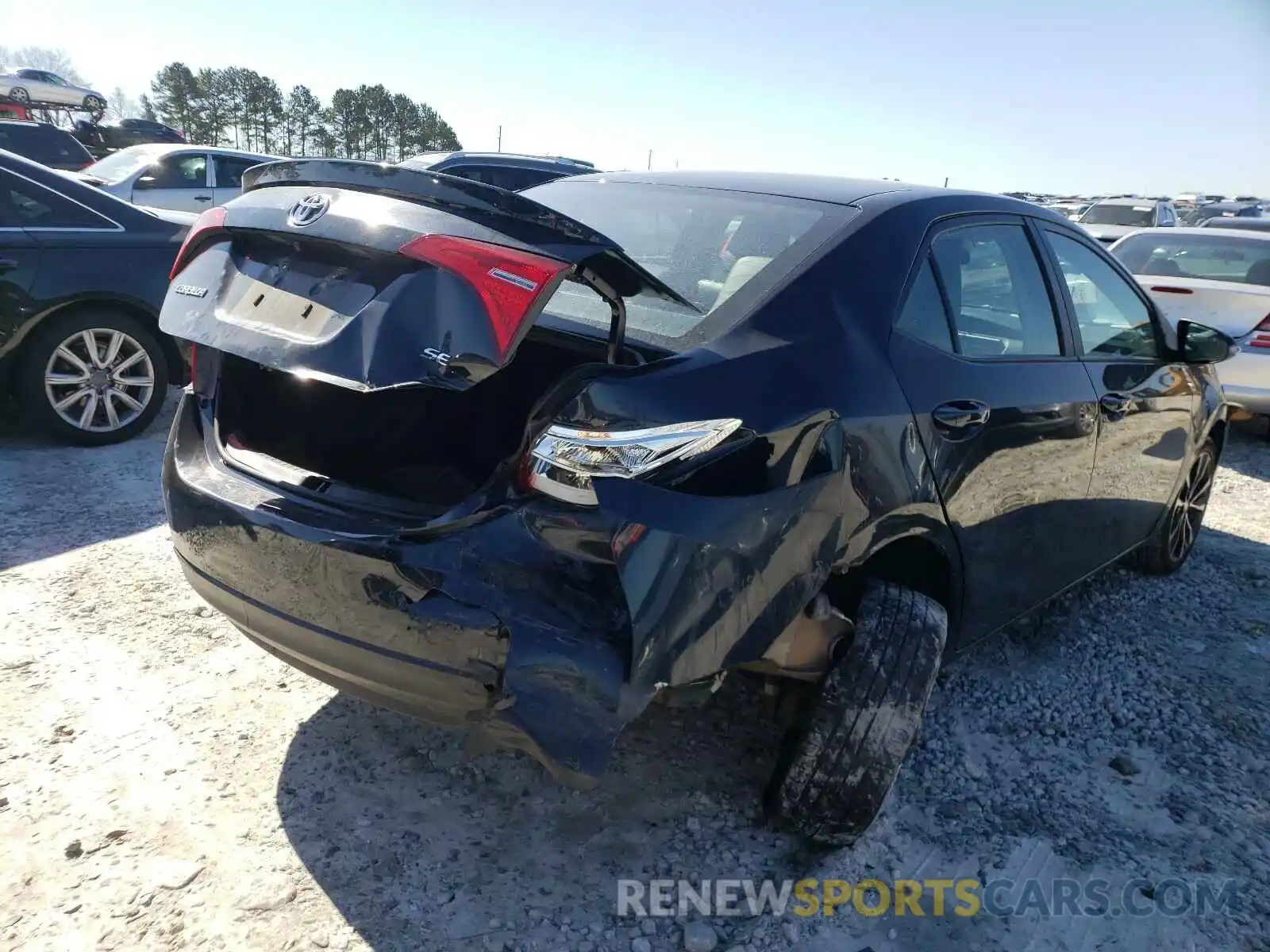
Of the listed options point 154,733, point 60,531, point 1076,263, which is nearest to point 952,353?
point 1076,263

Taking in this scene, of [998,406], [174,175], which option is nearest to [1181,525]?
[998,406]

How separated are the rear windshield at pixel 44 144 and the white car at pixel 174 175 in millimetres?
1932

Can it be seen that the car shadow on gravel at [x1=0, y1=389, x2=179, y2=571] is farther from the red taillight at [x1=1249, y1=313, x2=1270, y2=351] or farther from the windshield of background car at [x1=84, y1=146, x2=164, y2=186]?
the red taillight at [x1=1249, y1=313, x2=1270, y2=351]

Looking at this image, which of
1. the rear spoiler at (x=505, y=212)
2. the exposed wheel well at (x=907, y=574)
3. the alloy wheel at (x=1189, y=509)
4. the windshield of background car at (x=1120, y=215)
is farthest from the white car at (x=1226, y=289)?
the windshield of background car at (x=1120, y=215)

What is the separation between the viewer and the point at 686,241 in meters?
2.58

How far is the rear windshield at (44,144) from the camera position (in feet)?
41.9

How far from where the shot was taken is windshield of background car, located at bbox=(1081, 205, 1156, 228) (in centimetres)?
1526

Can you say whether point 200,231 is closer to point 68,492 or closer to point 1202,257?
point 68,492

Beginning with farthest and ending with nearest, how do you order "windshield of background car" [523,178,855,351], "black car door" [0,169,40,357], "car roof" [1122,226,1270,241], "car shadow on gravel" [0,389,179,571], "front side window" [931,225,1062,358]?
"car roof" [1122,226,1270,241], "black car door" [0,169,40,357], "car shadow on gravel" [0,389,179,571], "front side window" [931,225,1062,358], "windshield of background car" [523,178,855,351]

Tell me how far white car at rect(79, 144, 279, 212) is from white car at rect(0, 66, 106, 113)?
1776 centimetres

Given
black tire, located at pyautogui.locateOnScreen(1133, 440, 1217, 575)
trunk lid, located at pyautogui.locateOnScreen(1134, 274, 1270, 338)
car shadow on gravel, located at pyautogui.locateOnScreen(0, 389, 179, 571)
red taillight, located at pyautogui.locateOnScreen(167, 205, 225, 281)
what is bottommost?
car shadow on gravel, located at pyautogui.locateOnScreen(0, 389, 179, 571)

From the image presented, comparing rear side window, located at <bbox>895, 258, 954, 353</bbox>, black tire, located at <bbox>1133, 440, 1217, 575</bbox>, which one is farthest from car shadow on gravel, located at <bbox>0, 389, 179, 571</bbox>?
black tire, located at <bbox>1133, 440, 1217, 575</bbox>

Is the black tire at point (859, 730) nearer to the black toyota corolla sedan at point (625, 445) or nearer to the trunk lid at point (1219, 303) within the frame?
the black toyota corolla sedan at point (625, 445)

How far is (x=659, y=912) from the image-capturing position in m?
2.13
